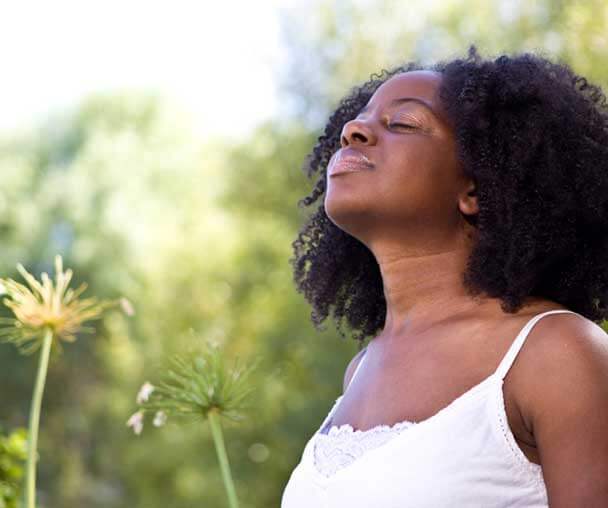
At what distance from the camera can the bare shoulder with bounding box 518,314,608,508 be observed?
1.81 metres

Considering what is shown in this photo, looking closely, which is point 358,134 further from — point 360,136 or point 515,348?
Answer: point 515,348

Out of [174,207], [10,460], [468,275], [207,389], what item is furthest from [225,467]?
[174,207]

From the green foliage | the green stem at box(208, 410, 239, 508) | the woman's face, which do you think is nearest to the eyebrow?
the woman's face

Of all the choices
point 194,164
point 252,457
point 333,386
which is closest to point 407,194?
point 333,386

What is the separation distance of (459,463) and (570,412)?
226mm

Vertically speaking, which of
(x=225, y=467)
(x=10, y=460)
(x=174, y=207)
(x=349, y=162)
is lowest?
(x=174, y=207)

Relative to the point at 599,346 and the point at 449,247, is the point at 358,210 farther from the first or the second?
the point at 599,346

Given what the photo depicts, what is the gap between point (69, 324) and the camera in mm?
3098

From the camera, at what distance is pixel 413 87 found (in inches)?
93.7

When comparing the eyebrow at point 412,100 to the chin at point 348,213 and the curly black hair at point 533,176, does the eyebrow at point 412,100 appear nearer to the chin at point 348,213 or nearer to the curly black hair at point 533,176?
the curly black hair at point 533,176

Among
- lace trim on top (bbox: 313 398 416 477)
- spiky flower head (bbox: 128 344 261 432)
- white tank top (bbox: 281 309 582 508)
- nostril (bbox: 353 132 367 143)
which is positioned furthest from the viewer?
spiky flower head (bbox: 128 344 261 432)

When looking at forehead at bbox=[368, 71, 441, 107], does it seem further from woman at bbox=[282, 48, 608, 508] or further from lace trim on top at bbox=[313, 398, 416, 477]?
lace trim on top at bbox=[313, 398, 416, 477]

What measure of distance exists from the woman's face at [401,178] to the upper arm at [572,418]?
445 millimetres

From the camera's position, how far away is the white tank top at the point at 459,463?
1.94 meters
